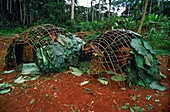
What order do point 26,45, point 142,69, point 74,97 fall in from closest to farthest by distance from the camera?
point 74,97, point 142,69, point 26,45

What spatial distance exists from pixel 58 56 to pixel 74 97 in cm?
132

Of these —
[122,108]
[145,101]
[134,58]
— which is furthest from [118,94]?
[134,58]

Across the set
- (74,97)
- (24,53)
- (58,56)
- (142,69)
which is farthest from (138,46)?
(24,53)

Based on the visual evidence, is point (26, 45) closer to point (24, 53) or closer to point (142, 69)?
point (24, 53)

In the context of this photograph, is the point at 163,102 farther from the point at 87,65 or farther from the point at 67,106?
the point at 87,65

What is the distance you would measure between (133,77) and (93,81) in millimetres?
892

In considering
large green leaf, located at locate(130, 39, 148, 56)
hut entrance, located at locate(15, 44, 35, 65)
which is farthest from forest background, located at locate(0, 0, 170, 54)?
hut entrance, located at locate(15, 44, 35, 65)

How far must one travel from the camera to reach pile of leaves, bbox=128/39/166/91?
A: 254 centimetres

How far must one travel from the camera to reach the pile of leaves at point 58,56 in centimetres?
297

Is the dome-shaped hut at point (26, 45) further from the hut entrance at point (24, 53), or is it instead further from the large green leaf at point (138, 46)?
the large green leaf at point (138, 46)

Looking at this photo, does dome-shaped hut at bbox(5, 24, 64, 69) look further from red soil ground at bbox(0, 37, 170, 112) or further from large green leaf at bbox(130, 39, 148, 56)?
large green leaf at bbox(130, 39, 148, 56)

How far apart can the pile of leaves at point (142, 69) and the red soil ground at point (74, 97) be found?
16cm

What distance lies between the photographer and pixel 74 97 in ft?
6.96

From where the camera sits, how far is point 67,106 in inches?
75.6
